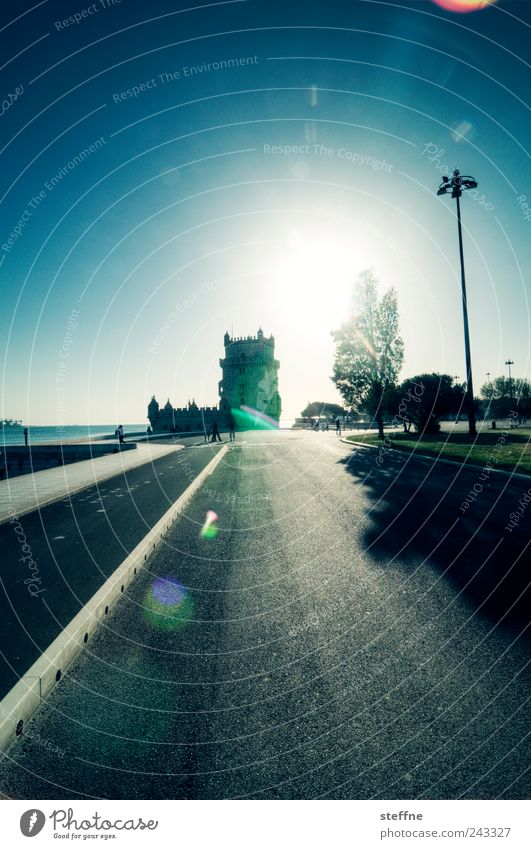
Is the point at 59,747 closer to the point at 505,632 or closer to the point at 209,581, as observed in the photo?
the point at 209,581

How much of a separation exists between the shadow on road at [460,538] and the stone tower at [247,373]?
264ft

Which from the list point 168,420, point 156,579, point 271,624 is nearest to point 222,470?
point 156,579

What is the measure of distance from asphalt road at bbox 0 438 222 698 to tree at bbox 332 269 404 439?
95.7ft

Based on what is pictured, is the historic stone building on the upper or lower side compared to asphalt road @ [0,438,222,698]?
upper

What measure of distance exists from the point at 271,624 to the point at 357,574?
1796 millimetres

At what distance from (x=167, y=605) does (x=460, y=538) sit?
5.06 metres

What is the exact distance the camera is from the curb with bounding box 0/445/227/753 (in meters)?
2.92

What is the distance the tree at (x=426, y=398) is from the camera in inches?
1716

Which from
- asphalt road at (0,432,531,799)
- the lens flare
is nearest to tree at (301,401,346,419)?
the lens flare

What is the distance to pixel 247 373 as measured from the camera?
3743 inches

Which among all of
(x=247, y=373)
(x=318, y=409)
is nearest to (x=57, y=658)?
(x=247, y=373)

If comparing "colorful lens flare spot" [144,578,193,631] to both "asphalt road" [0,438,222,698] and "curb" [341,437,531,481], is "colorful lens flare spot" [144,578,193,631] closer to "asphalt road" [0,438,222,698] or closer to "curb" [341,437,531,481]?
"asphalt road" [0,438,222,698]

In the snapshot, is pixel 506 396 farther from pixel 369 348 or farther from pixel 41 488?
pixel 41 488

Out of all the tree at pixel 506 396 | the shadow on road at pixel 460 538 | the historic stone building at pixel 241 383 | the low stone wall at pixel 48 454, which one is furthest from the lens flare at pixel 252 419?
the shadow on road at pixel 460 538
